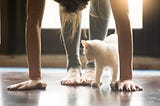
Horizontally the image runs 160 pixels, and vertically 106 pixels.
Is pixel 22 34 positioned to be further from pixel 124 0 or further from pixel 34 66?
pixel 124 0

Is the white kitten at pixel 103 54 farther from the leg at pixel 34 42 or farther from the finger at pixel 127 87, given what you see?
the leg at pixel 34 42

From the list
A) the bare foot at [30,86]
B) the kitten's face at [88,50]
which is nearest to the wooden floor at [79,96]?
the bare foot at [30,86]

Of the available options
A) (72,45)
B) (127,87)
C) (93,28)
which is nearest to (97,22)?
(93,28)

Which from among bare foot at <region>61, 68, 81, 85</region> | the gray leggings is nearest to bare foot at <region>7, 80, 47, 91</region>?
bare foot at <region>61, 68, 81, 85</region>

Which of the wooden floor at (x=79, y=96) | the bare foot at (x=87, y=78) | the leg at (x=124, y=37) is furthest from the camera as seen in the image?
the bare foot at (x=87, y=78)

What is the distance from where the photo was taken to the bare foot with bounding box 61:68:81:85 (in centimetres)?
176

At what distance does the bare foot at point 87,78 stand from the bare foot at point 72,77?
0.02 metres

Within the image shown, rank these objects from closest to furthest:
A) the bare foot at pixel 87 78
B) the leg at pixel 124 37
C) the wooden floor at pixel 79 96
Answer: the wooden floor at pixel 79 96 < the leg at pixel 124 37 < the bare foot at pixel 87 78

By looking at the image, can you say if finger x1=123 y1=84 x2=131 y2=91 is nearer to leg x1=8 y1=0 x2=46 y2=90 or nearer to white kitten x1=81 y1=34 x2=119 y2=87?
white kitten x1=81 y1=34 x2=119 y2=87

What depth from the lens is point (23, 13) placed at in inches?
115

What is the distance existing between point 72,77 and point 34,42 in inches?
11.7

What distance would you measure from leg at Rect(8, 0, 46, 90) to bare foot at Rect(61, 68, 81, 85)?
165mm

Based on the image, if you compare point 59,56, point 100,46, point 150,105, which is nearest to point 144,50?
point 59,56

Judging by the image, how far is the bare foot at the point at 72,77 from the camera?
5.76ft
